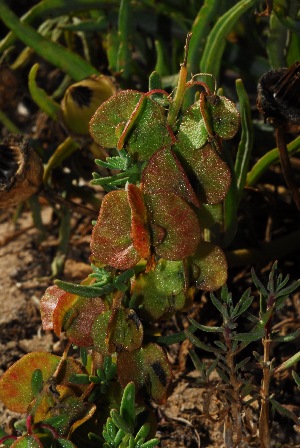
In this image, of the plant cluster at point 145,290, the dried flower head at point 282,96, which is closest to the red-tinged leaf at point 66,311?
the plant cluster at point 145,290

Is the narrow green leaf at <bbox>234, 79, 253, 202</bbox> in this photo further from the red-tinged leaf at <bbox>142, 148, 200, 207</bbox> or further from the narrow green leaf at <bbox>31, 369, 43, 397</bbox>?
the narrow green leaf at <bbox>31, 369, 43, 397</bbox>

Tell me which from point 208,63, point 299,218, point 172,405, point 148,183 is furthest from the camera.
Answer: point 299,218

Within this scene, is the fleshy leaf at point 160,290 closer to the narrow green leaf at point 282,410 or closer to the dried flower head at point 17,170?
the narrow green leaf at point 282,410

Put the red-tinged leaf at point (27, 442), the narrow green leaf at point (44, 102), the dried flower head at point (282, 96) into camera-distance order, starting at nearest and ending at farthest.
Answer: the red-tinged leaf at point (27, 442)
the dried flower head at point (282, 96)
the narrow green leaf at point (44, 102)

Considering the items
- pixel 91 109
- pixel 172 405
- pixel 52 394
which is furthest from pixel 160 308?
pixel 91 109

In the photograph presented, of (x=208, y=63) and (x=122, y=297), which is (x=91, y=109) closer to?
(x=208, y=63)

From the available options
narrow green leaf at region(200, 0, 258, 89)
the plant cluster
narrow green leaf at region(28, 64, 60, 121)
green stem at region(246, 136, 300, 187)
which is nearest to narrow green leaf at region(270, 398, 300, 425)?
the plant cluster

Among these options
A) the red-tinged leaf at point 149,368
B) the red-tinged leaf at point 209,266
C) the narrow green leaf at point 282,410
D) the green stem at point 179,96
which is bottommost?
the narrow green leaf at point 282,410
